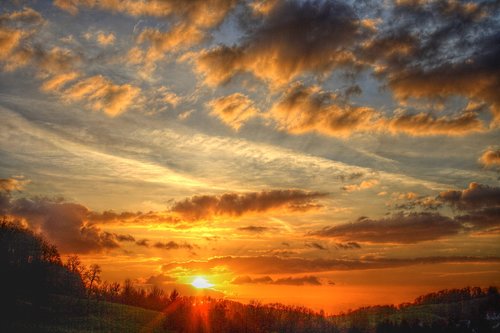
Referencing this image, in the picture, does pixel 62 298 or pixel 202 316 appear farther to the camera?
pixel 202 316

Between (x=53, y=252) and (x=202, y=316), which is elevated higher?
(x=53, y=252)

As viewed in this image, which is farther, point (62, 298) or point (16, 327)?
point (62, 298)

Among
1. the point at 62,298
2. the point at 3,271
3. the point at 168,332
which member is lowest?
the point at 168,332

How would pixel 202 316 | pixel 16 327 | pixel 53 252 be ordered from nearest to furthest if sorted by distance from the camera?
pixel 16 327 < pixel 53 252 < pixel 202 316

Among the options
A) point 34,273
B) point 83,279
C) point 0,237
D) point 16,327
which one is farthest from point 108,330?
point 83,279

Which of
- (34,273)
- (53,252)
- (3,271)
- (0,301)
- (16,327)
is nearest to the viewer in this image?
(16,327)

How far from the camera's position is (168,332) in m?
160

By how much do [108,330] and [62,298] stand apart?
2725 cm

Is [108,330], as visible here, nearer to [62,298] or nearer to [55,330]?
[55,330]

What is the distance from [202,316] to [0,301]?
84.3 meters

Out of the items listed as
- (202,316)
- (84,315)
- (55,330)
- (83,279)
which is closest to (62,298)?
(84,315)

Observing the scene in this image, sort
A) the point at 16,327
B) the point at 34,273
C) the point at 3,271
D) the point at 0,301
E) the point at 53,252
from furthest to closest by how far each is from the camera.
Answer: the point at 53,252 → the point at 34,273 → the point at 3,271 → the point at 0,301 → the point at 16,327

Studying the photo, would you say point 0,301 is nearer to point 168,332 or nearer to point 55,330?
point 55,330

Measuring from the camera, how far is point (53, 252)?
555 feet
